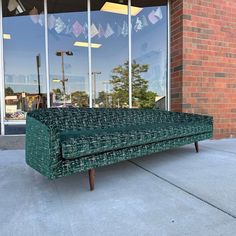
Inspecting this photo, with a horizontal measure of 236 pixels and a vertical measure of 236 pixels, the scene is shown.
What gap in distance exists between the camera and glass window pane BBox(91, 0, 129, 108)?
16.3 feet

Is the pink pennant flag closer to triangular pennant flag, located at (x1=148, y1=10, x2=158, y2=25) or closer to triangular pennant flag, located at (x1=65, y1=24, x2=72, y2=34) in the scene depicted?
triangular pennant flag, located at (x1=65, y1=24, x2=72, y2=34)

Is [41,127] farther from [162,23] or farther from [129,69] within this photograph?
[162,23]

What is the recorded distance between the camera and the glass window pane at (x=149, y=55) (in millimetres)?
4801

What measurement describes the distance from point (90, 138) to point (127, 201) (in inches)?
23.0

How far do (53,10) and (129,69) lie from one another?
1.94m

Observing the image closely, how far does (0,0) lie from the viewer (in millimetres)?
3834

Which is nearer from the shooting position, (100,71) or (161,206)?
(161,206)

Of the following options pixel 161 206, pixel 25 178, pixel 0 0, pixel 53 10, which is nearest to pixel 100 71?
pixel 53 10

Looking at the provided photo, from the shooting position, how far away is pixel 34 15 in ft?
15.9

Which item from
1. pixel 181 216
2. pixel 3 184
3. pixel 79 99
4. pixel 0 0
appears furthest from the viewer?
pixel 79 99

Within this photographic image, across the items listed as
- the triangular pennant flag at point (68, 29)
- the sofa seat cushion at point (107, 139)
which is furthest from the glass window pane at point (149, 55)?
the sofa seat cushion at point (107, 139)

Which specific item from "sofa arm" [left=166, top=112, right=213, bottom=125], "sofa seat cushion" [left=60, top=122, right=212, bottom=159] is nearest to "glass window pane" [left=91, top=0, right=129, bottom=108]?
"sofa arm" [left=166, top=112, right=213, bottom=125]

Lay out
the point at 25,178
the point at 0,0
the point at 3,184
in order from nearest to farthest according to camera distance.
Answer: the point at 3,184
the point at 25,178
the point at 0,0

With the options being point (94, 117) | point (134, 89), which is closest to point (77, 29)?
point (134, 89)
